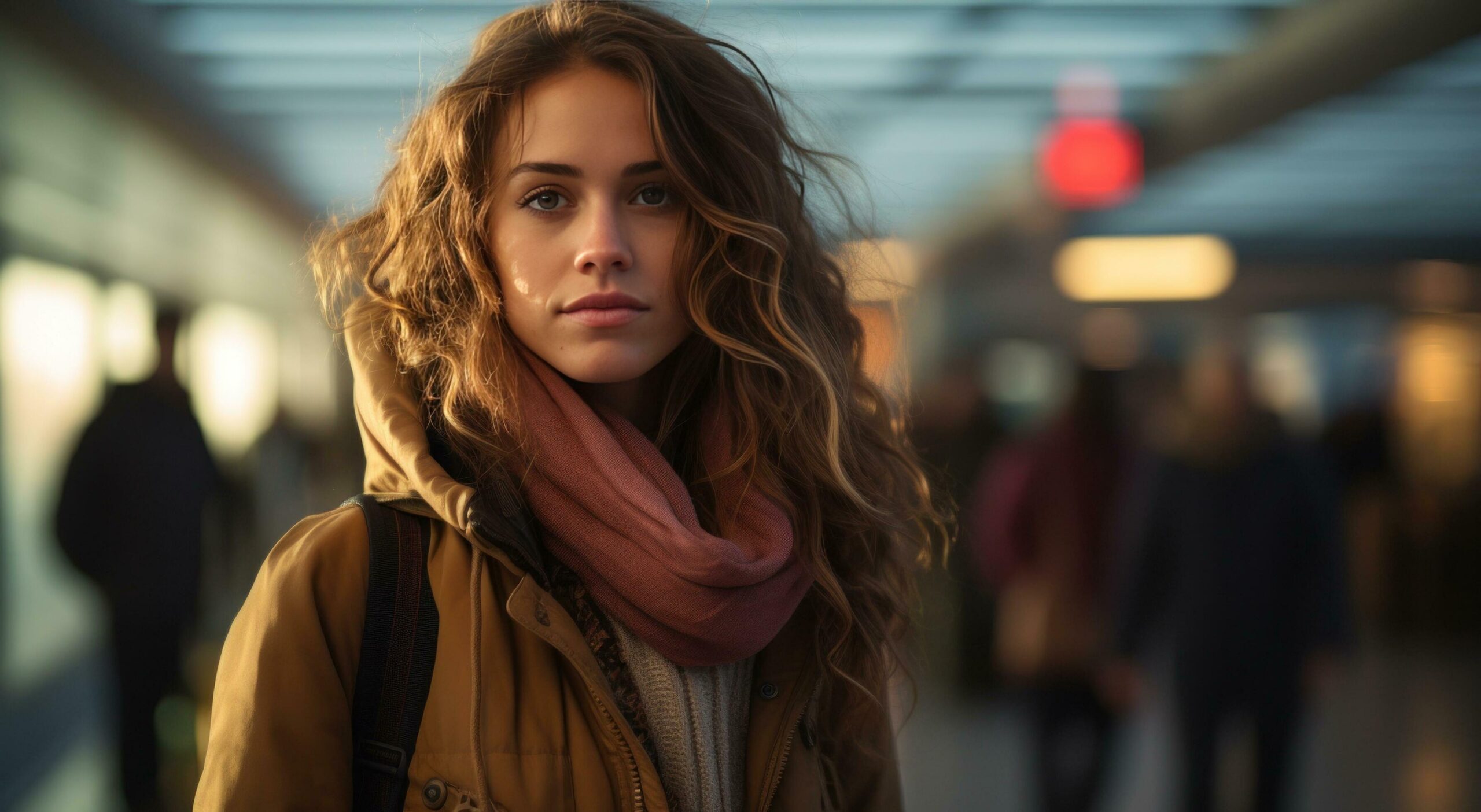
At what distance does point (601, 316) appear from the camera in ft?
4.43

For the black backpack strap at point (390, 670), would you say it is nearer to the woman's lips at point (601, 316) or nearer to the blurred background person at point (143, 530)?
the woman's lips at point (601, 316)

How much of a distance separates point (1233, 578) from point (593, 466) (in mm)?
3282

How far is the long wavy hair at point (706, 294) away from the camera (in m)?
1.41

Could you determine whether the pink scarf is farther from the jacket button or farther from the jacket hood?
the jacket button

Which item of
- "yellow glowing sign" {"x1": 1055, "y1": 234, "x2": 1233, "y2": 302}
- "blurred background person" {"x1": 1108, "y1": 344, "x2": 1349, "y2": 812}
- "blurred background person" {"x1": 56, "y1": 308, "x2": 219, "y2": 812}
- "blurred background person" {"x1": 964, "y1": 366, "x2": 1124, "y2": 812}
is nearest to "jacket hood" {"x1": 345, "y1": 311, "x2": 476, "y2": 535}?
"blurred background person" {"x1": 56, "y1": 308, "x2": 219, "y2": 812}

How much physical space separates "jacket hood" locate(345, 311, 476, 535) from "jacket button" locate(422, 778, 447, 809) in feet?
0.87

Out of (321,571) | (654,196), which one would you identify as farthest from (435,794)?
(654,196)

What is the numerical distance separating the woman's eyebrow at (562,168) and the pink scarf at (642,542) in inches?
8.9

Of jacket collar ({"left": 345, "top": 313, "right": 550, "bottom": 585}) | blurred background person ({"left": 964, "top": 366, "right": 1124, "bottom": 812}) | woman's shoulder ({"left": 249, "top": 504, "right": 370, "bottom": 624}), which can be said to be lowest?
blurred background person ({"left": 964, "top": 366, "right": 1124, "bottom": 812})

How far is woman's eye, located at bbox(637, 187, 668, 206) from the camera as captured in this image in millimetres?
1415

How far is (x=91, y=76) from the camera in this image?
5691mm

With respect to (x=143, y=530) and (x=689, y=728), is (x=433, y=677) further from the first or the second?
(x=143, y=530)

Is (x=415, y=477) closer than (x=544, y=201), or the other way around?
(x=415, y=477)

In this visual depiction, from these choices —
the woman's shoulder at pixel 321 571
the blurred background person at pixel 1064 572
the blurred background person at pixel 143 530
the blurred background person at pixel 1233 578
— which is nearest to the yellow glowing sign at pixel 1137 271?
the blurred background person at pixel 1064 572
